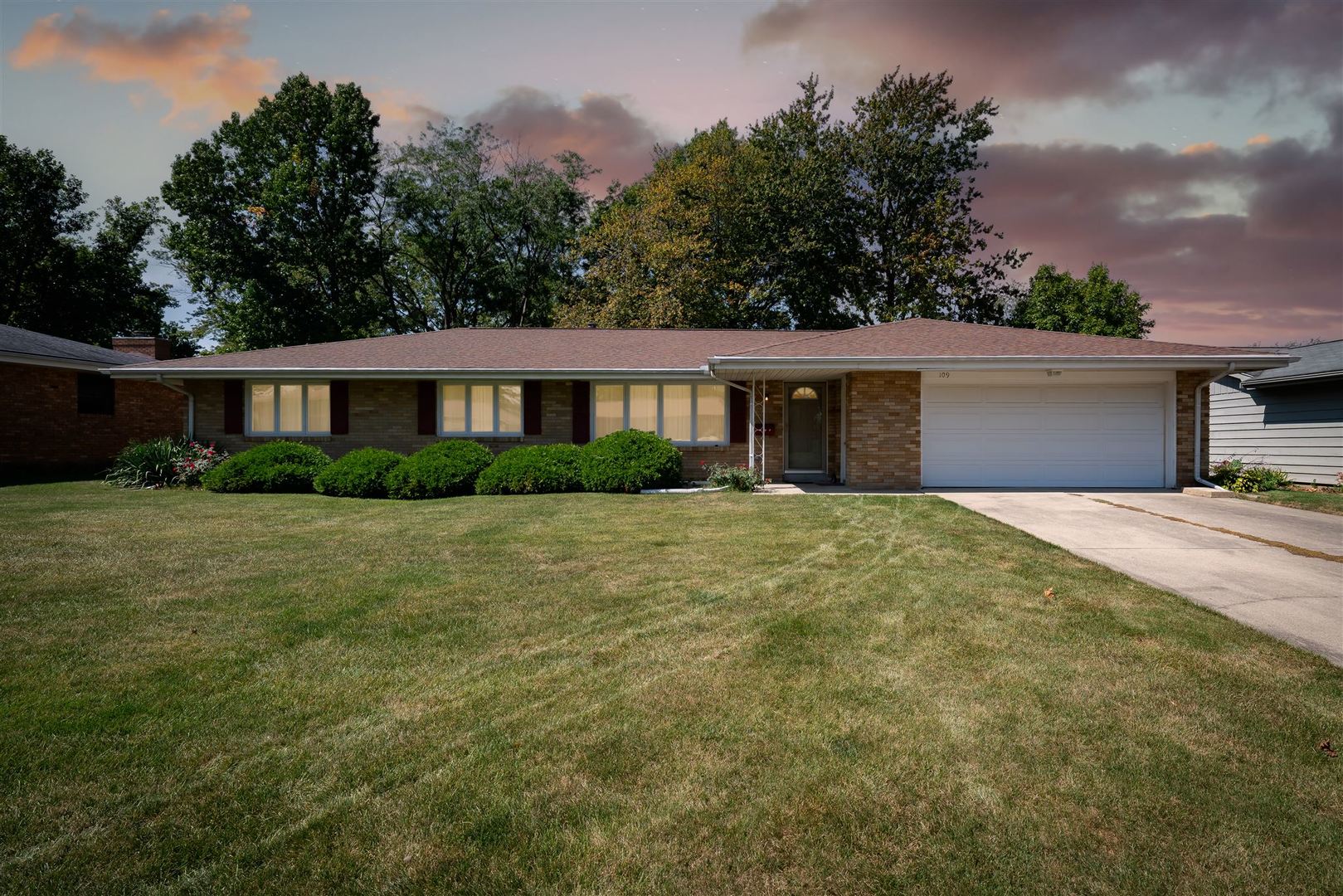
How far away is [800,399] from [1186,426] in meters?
7.55

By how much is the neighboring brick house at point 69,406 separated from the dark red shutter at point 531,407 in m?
9.42

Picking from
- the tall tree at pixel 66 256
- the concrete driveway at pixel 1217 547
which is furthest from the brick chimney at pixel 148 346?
the concrete driveway at pixel 1217 547

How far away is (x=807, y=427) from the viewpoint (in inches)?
575

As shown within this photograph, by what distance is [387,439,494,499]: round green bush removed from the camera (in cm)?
1127

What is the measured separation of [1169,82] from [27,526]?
19719 millimetres

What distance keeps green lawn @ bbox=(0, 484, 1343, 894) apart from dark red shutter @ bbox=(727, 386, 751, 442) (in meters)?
8.39

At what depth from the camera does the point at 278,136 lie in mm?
27406

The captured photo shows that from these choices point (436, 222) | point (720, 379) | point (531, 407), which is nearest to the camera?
point (720, 379)

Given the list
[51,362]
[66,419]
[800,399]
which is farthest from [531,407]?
[66,419]

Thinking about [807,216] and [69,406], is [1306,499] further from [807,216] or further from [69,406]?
[69,406]

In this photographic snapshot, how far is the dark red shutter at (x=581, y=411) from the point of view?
13867mm

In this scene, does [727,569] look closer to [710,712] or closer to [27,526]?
[710,712]

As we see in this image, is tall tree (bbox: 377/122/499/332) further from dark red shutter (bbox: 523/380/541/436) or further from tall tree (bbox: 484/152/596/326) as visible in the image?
dark red shutter (bbox: 523/380/541/436)

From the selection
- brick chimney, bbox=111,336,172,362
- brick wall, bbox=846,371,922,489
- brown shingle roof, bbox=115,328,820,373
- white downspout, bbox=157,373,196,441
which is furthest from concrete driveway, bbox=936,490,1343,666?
brick chimney, bbox=111,336,172,362
